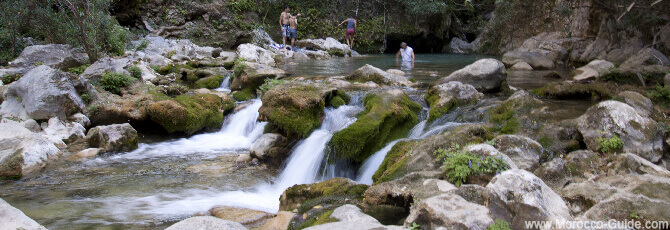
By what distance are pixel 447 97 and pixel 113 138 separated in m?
6.72

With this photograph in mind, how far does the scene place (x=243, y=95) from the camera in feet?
32.5

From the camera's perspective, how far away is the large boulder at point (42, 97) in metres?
7.37

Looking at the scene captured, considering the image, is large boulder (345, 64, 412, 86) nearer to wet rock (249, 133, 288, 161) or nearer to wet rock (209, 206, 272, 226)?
wet rock (249, 133, 288, 161)

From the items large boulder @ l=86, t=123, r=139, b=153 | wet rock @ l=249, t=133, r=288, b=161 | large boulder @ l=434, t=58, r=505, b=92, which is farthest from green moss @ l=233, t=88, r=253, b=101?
large boulder @ l=434, t=58, r=505, b=92

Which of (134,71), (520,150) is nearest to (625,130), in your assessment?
(520,150)

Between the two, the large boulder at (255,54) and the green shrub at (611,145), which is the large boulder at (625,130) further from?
the large boulder at (255,54)

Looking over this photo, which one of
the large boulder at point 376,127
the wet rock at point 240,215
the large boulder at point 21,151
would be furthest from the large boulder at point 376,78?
the large boulder at point 21,151

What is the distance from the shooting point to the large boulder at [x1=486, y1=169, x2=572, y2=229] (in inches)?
112

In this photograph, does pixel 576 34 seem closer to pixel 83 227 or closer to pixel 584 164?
pixel 584 164

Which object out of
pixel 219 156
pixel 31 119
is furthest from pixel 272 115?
pixel 31 119

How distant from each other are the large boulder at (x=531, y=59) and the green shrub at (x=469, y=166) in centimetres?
1473

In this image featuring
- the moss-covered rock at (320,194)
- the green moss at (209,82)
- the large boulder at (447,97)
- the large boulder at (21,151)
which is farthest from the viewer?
the green moss at (209,82)

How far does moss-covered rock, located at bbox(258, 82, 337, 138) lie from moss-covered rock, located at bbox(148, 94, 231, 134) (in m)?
1.82

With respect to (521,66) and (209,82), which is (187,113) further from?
(521,66)
